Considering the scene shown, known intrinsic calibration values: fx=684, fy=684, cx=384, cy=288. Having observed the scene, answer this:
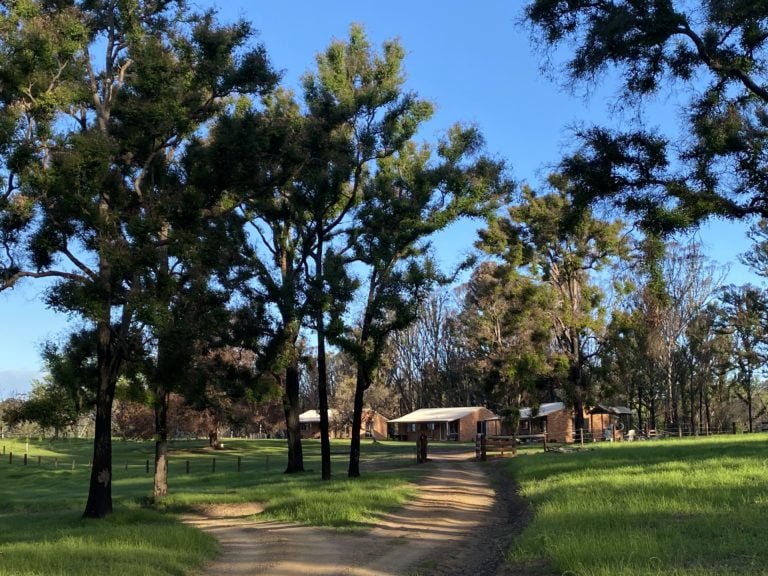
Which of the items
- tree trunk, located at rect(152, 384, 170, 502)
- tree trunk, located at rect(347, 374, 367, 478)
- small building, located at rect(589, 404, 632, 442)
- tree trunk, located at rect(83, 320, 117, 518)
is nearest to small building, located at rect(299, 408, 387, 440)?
small building, located at rect(589, 404, 632, 442)

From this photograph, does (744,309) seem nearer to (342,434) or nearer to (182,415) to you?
(182,415)

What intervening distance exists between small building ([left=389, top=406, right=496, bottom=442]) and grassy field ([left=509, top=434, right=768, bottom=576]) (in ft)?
173

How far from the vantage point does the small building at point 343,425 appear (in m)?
84.8

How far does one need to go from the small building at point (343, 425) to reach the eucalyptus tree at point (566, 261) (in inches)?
1578

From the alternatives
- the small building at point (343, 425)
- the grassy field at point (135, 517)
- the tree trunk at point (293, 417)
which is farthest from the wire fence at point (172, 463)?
the small building at point (343, 425)

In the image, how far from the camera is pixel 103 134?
15.6 meters

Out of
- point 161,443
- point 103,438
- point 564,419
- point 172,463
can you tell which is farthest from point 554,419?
point 103,438

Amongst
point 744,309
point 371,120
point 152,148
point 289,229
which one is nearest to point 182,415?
point 289,229

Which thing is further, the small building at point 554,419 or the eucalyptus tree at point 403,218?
the small building at point 554,419

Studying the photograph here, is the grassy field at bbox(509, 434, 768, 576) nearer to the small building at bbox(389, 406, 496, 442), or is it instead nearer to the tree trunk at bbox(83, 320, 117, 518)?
the tree trunk at bbox(83, 320, 117, 518)

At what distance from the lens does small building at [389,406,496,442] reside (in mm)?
70438

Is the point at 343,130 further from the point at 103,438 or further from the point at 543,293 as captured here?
the point at 543,293

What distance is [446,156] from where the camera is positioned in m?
25.0

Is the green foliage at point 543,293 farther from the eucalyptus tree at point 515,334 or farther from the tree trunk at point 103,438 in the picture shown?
the tree trunk at point 103,438
